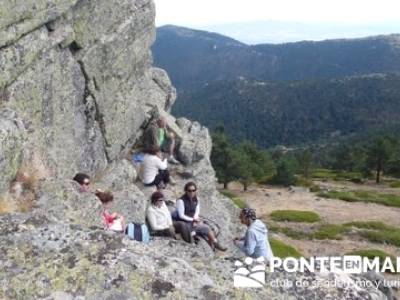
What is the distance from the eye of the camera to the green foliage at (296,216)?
195 feet

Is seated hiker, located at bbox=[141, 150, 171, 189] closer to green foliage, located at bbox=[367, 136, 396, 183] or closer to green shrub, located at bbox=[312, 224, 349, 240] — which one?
green shrub, located at bbox=[312, 224, 349, 240]

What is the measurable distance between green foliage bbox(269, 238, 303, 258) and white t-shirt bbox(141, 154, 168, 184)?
18.2m

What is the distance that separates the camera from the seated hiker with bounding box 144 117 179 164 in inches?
1399

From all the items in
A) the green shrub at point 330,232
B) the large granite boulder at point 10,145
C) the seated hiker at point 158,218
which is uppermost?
the large granite boulder at point 10,145

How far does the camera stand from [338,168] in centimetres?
15450

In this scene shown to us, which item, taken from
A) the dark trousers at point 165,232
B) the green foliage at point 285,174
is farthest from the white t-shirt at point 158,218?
the green foliage at point 285,174

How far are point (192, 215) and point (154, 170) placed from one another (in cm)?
628

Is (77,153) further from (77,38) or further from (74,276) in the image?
(74,276)

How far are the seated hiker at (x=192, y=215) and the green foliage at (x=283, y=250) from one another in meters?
21.8

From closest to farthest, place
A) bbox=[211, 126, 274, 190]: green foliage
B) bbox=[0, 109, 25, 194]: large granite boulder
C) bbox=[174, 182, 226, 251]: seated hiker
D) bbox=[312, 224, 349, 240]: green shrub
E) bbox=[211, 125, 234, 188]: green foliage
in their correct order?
1. bbox=[0, 109, 25, 194]: large granite boulder
2. bbox=[174, 182, 226, 251]: seated hiker
3. bbox=[312, 224, 349, 240]: green shrub
4. bbox=[211, 126, 274, 190]: green foliage
5. bbox=[211, 125, 234, 188]: green foliage

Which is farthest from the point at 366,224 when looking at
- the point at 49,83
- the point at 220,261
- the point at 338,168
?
the point at 338,168

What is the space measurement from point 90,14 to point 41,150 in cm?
910

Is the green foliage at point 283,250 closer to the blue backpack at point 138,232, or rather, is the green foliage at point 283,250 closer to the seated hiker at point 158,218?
the seated hiker at point 158,218

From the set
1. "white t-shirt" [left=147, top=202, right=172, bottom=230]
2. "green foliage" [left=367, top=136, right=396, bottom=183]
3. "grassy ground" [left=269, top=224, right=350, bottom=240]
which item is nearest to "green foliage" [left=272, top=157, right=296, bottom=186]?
"green foliage" [left=367, top=136, right=396, bottom=183]
